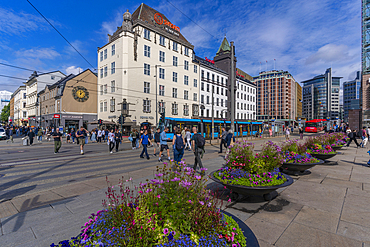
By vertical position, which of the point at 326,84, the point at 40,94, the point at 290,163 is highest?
the point at 326,84

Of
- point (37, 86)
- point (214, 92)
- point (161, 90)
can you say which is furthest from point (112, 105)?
point (37, 86)

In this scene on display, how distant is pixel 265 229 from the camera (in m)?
3.56

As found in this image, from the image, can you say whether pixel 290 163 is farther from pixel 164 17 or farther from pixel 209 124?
pixel 164 17

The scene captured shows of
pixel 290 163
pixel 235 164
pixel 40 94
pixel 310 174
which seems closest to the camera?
pixel 235 164

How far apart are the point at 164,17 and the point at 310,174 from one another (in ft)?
138

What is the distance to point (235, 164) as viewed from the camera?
16.3 ft

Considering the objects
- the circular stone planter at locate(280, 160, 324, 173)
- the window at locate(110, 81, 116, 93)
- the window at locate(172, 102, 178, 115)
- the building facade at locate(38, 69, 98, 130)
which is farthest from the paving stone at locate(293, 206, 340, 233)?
the building facade at locate(38, 69, 98, 130)

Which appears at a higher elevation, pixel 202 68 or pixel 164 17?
pixel 164 17

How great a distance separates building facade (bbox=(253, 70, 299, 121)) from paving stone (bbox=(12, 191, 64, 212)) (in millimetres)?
118658

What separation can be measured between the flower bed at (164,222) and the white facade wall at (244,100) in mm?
56910

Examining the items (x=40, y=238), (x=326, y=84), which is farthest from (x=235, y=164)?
(x=326, y=84)

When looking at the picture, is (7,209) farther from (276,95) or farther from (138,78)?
(276,95)

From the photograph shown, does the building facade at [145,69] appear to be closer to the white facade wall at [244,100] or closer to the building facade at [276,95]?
the white facade wall at [244,100]

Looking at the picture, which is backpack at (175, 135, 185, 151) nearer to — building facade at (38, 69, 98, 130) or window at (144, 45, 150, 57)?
window at (144, 45, 150, 57)
